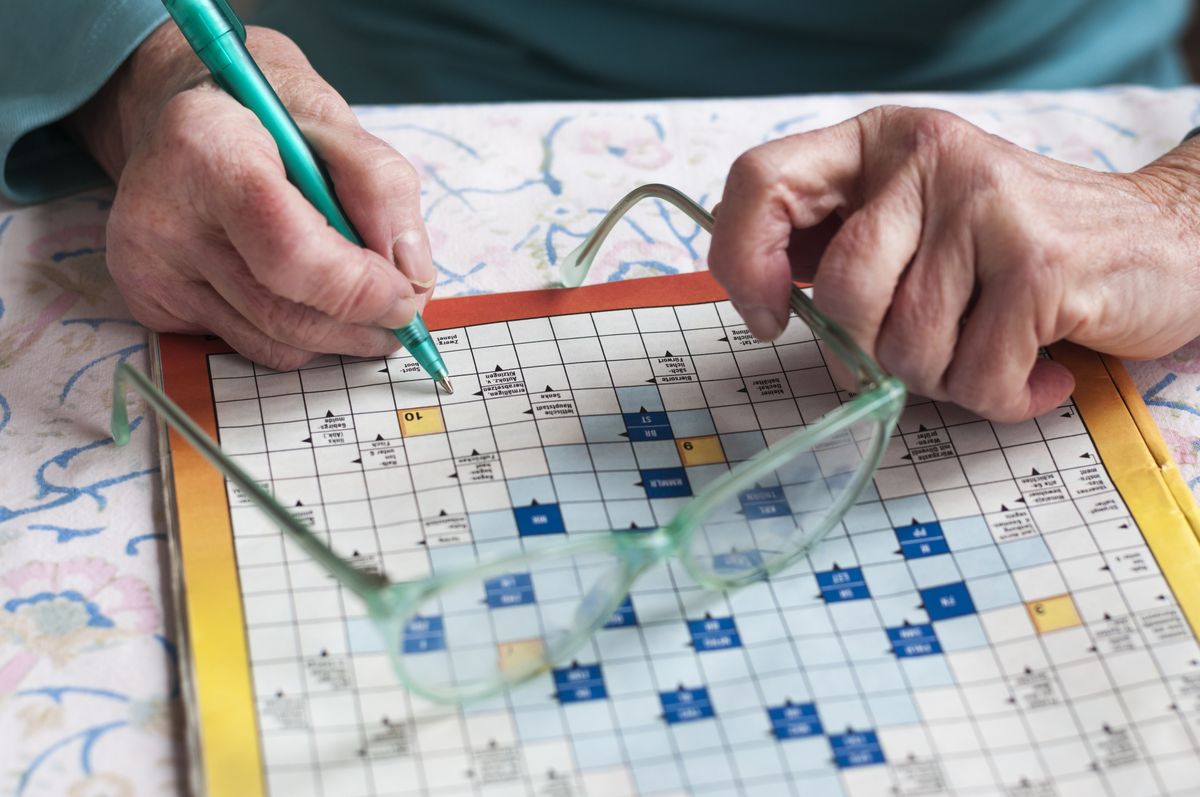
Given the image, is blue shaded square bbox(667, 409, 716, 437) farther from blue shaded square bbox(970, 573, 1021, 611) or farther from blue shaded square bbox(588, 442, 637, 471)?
blue shaded square bbox(970, 573, 1021, 611)

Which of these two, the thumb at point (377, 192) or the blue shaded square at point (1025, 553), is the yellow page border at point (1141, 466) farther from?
the thumb at point (377, 192)

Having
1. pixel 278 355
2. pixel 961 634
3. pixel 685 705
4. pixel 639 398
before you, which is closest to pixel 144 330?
pixel 278 355

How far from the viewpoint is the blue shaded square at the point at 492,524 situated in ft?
1.92

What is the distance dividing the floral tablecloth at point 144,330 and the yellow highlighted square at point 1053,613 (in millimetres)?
151

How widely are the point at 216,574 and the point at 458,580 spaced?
17 cm

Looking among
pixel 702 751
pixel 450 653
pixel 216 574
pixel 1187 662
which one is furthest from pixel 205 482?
pixel 1187 662

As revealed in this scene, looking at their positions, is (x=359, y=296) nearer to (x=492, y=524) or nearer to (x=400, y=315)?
(x=400, y=315)

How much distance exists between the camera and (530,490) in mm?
608

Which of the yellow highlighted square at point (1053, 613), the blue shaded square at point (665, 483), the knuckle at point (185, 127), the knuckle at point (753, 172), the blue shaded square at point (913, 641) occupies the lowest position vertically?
the yellow highlighted square at point (1053, 613)

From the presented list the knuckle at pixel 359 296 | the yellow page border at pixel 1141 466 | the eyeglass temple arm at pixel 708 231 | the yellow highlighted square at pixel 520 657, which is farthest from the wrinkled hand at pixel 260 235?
the yellow page border at pixel 1141 466

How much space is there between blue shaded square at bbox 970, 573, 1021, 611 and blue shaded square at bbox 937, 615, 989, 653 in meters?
0.01

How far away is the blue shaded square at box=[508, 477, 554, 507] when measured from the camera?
23.8 inches

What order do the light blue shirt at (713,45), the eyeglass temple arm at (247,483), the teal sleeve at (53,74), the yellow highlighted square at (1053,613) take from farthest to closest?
the light blue shirt at (713,45) → the teal sleeve at (53,74) → the yellow highlighted square at (1053,613) → the eyeglass temple arm at (247,483)

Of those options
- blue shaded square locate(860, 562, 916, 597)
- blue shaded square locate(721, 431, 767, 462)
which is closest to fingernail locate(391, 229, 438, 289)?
blue shaded square locate(721, 431, 767, 462)
